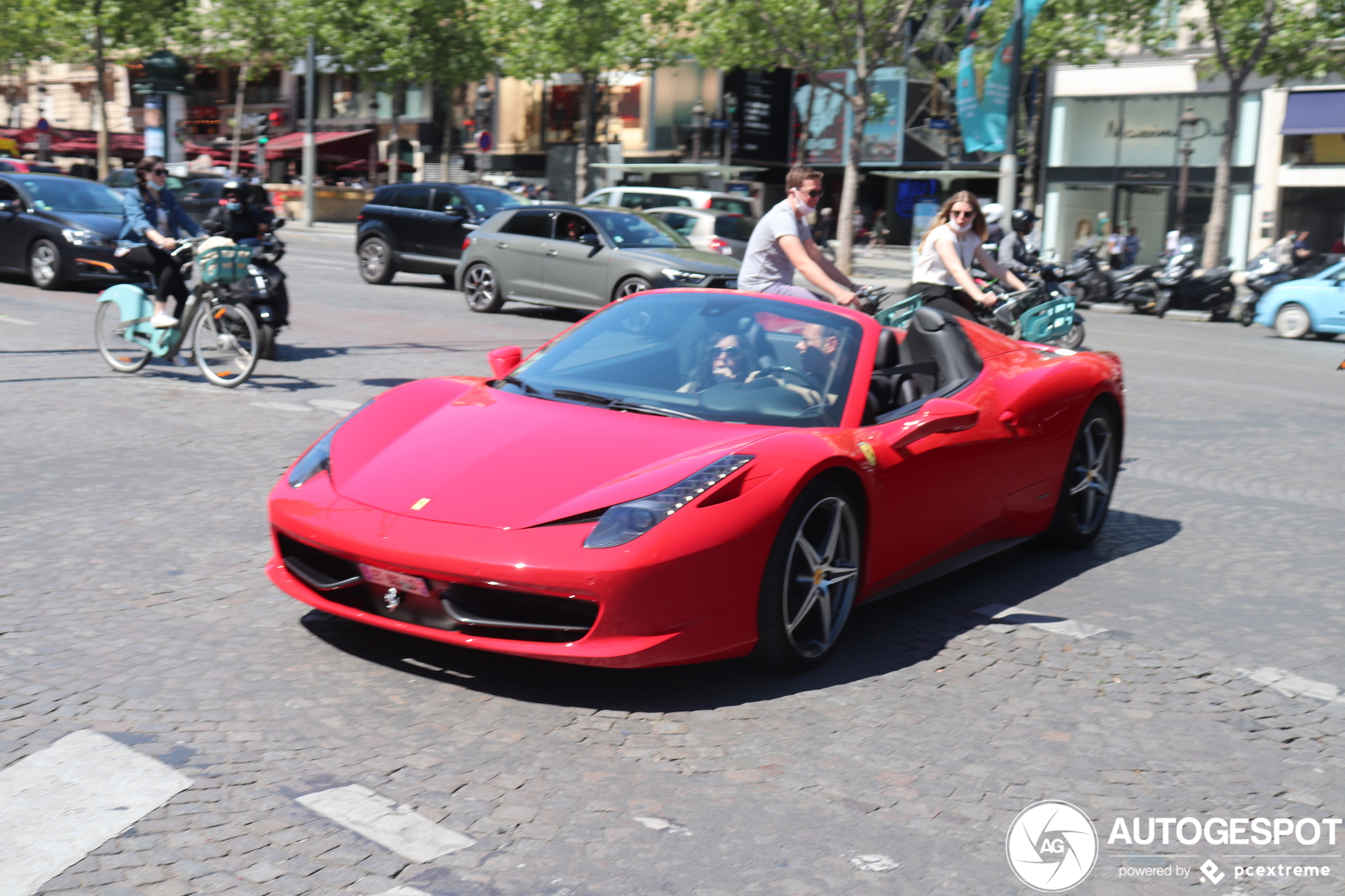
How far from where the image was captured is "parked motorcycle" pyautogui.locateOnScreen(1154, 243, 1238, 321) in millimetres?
24953

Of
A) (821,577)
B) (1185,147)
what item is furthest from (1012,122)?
(821,577)

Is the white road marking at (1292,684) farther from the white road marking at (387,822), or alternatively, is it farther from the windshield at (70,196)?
the windshield at (70,196)

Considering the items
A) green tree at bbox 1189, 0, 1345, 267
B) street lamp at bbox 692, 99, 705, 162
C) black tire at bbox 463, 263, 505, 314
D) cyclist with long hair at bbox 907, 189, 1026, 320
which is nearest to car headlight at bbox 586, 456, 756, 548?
cyclist with long hair at bbox 907, 189, 1026, 320

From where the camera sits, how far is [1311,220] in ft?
116

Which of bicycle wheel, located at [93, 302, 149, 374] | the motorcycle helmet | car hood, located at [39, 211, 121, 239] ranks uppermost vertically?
the motorcycle helmet

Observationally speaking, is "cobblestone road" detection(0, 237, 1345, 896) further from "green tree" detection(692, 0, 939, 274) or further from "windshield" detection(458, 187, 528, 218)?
"green tree" detection(692, 0, 939, 274)

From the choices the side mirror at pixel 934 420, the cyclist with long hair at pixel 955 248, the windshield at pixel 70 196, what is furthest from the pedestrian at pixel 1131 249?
the side mirror at pixel 934 420

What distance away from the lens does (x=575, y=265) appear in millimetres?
17688

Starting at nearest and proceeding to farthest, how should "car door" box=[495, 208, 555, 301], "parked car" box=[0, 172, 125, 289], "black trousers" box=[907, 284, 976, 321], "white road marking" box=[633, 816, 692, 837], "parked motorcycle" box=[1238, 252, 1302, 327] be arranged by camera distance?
"white road marking" box=[633, 816, 692, 837], "black trousers" box=[907, 284, 976, 321], "parked car" box=[0, 172, 125, 289], "car door" box=[495, 208, 555, 301], "parked motorcycle" box=[1238, 252, 1302, 327]

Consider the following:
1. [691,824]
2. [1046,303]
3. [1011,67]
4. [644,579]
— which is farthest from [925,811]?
[1011,67]

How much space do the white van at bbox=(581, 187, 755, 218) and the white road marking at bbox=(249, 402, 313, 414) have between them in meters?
15.6

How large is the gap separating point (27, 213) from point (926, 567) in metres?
16.1

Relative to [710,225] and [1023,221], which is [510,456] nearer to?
[1023,221]

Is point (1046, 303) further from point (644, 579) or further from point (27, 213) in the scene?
point (27, 213)
